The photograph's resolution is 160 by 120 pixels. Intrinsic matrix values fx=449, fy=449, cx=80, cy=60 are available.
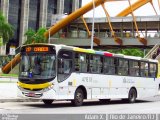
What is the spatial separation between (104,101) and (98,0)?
1937 inches

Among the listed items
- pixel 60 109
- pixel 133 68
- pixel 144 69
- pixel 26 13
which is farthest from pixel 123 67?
pixel 26 13

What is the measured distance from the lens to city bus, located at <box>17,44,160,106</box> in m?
20.5

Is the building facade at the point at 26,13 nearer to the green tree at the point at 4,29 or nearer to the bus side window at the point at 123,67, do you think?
the green tree at the point at 4,29

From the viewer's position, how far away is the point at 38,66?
20719 millimetres

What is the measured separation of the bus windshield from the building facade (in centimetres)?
7203

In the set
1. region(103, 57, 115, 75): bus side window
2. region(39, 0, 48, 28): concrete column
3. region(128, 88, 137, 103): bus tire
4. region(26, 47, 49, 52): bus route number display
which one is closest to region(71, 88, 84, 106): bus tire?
region(103, 57, 115, 75): bus side window

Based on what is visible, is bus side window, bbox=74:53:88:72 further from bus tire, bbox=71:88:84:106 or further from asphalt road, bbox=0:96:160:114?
asphalt road, bbox=0:96:160:114

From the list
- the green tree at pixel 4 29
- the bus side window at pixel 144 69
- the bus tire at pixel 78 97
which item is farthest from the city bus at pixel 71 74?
the green tree at pixel 4 29

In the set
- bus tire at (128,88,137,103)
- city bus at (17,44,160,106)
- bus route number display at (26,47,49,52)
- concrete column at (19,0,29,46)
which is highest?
concrete column at (19,0,29,46)

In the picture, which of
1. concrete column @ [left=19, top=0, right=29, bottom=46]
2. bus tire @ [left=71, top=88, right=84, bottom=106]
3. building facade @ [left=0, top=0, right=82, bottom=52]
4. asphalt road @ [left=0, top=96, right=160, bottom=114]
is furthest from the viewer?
concrete column @ [left=19, top=0, right=29, bottom=46]

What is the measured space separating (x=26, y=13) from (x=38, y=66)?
78.5 m

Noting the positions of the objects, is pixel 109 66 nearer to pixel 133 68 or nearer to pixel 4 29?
pixel 133 68

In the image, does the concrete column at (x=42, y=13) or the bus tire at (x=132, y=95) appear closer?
the bus tire at (x=132, y=95)

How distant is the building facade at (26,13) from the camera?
9606 centimetres
